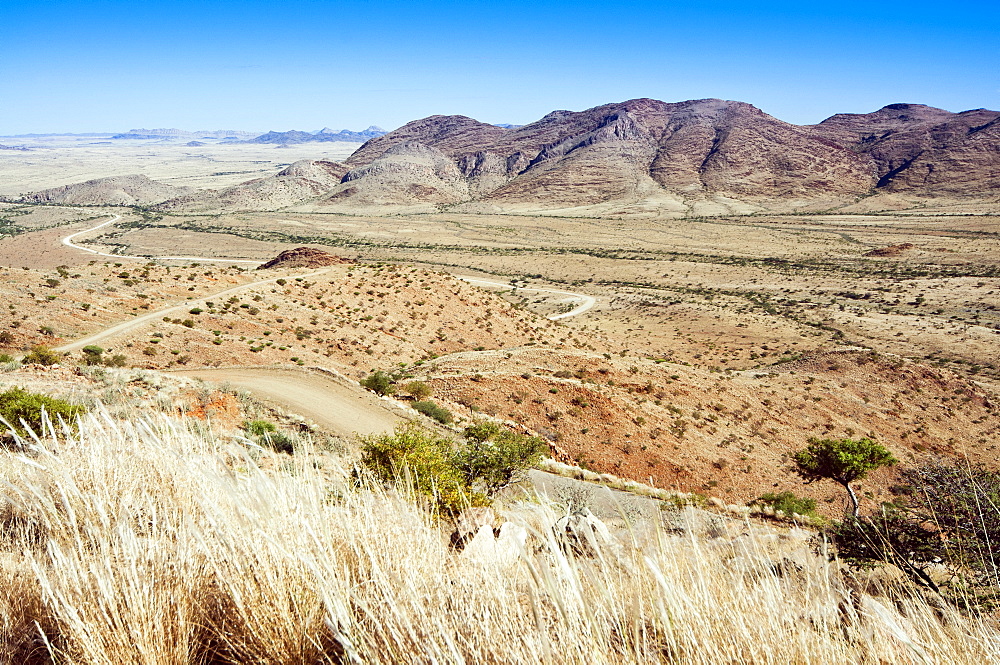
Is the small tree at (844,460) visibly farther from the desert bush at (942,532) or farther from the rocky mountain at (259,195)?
the rocky mountain at (259,195)

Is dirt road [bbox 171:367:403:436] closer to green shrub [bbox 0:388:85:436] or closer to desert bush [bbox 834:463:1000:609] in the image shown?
green shrub [bbox 0:388:85:436]

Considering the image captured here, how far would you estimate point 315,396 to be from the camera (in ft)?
64.0

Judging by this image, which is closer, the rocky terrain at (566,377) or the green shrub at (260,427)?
the green shrub at (260,427)

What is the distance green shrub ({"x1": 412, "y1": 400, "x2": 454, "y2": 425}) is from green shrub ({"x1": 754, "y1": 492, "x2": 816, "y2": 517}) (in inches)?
451

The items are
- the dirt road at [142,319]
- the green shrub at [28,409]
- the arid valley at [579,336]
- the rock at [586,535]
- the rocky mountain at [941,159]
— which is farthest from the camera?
the rocky mountain at [941,159]

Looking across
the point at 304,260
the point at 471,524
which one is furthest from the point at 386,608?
the point at 304,260

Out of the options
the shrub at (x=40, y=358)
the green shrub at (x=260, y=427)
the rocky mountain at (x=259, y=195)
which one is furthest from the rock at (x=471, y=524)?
the rocky mountain at (x=259, y=195)

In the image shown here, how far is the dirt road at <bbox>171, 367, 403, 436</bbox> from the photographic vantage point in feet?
57.9

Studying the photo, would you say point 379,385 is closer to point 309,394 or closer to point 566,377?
point 309,394

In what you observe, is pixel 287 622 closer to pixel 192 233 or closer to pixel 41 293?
pixel 41 293

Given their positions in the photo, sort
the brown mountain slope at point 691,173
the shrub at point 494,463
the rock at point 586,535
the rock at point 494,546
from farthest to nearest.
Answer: the brown mountain slope at point 691,173 → the shrub at point 494,463 → the rock at point 494,546 → the rock at point 586,535

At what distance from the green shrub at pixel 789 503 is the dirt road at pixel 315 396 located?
42.2ft

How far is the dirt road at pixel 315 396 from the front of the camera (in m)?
17.6

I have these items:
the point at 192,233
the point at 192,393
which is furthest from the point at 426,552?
the point at 192,233
